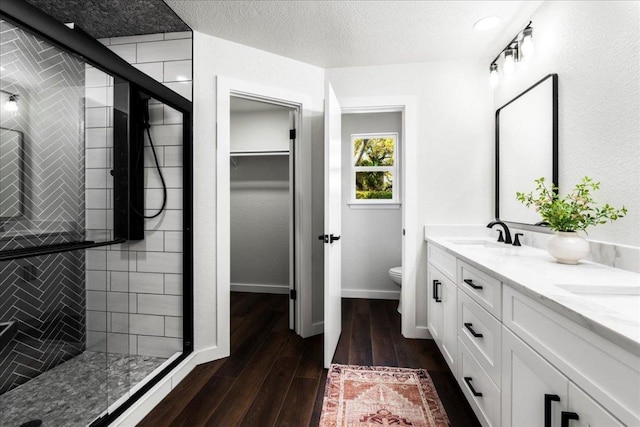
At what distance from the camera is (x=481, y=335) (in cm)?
139

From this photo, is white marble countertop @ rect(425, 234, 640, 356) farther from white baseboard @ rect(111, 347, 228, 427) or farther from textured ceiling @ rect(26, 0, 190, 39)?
textured ceiling @ rect(26, 0, 190, 39)

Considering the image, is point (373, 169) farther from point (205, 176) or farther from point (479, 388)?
point (479, 388)

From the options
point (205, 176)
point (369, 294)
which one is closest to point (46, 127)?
point (205, 176)

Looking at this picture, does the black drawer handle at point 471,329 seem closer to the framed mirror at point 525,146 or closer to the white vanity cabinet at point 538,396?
the white vanity cabinet at point 538,396

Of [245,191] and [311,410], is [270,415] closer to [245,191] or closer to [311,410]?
[311,410]

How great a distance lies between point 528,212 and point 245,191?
301 cm

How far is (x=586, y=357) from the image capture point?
0.73m

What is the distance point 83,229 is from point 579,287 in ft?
7.24

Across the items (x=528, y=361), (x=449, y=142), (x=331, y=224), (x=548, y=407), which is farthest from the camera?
(x=449, y=142)

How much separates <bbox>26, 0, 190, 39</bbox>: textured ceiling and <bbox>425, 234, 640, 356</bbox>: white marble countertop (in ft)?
7.71

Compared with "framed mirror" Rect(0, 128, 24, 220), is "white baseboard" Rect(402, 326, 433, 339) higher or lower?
lower

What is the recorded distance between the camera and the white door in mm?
2104

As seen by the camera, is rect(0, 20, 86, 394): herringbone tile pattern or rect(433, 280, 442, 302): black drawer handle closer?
rect(0, 20, 86, 394): herringbone tile pattern

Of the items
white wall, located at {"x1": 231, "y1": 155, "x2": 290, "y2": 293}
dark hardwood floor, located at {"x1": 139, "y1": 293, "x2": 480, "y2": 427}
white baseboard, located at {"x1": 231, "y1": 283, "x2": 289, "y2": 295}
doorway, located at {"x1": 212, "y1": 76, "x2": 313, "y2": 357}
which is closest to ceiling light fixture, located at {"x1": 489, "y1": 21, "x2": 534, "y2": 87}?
doorway, located at {"x1": 212, "y1": 76, "x2": 313, "y2": 357}
